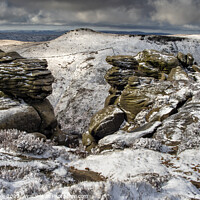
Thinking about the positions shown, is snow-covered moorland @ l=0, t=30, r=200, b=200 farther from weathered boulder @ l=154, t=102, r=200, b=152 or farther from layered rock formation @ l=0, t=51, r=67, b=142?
layered rock formation @ l=0, t=51, r=67, b=142

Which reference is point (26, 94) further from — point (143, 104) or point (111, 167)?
point (111, 167)

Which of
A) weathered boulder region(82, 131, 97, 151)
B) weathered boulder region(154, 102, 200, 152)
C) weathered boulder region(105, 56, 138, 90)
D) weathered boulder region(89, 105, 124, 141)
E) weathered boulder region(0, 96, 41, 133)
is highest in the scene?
weathered boulder region(105, 56, 138, 90)

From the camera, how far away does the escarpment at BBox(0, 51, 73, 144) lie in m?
17.5

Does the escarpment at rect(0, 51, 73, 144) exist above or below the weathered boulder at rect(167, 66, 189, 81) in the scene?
below

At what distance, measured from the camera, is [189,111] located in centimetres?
1341

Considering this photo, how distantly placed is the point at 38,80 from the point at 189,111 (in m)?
15.6

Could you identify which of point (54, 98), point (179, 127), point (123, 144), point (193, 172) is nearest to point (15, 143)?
point (123, 144)

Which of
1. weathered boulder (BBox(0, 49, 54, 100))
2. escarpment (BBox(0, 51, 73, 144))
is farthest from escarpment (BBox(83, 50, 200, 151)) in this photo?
weathered boulder (BBox(0, 49, 54, 100))

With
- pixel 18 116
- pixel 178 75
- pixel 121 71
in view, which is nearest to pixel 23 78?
pixel 18 116

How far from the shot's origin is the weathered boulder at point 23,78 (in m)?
18.8

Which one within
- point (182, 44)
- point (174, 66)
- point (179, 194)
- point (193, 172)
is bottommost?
point (193, 172)

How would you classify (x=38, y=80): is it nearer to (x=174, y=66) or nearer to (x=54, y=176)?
(x=54, y=176)

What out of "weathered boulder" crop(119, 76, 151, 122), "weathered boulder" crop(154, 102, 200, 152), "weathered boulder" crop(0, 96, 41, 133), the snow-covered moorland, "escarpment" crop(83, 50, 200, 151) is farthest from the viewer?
"weathered boulder" crop(119, 76, 151, 122)

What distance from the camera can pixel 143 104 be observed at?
19312 mm
